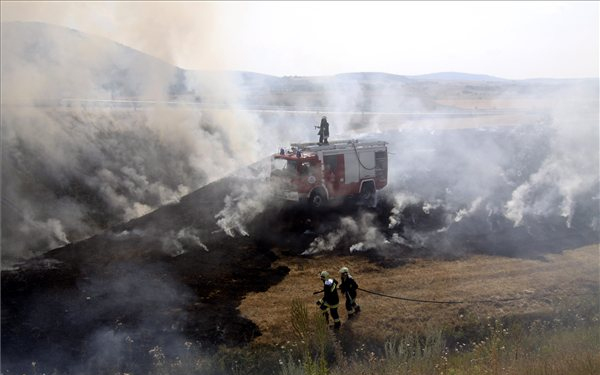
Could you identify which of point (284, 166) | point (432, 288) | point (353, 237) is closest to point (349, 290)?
point (432, 288)

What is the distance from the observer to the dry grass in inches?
403

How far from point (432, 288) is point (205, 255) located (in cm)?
618

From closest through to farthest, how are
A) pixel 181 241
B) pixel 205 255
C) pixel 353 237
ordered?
pixel 205 255
pixel 181 241
pixel 353 237

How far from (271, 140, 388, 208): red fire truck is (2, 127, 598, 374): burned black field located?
646mm

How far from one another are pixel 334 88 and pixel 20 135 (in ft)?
111

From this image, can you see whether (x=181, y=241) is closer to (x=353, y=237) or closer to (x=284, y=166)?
(x=284, y=166)

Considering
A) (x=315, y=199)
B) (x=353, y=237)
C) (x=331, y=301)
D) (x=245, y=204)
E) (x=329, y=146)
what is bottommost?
(x=331, y=301)

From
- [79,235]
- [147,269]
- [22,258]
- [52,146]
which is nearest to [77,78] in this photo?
[52,146]

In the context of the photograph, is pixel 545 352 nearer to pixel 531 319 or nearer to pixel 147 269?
pixel 531 319

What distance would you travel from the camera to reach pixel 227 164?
23.3 m

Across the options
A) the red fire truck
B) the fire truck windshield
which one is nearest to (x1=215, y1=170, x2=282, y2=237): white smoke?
the fire truck windshield

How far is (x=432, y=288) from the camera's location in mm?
11805

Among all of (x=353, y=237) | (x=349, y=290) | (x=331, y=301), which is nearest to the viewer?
(x=331, y=301)

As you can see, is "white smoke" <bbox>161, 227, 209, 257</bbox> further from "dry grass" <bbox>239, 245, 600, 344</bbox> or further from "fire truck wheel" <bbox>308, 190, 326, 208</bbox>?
"fire truck wheel" <bbox>308, 190, 326, 208</bbox>
